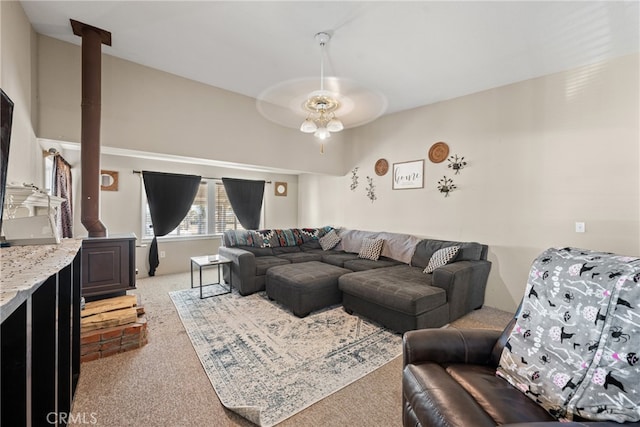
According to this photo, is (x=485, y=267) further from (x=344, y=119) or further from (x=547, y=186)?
(x=344, y=119)

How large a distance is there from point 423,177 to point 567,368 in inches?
129

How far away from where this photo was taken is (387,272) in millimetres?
3342

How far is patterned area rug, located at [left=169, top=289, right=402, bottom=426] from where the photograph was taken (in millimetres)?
1762

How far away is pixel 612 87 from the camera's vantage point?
2646mm

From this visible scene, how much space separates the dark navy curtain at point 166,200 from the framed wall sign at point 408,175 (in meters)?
3.66

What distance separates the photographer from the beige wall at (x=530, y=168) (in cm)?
261

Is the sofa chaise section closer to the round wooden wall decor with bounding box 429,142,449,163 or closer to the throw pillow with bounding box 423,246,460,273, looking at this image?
the throw pillow with bounding box 423,246,460,273

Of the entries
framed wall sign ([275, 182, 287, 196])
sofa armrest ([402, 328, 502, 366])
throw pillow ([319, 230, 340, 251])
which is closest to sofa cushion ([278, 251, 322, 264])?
throw pillow ([319, 230, 340, 251])

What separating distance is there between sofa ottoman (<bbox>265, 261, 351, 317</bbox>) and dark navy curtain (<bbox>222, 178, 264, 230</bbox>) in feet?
7.85

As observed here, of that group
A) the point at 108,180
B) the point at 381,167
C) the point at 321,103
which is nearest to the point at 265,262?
the point at 321,103

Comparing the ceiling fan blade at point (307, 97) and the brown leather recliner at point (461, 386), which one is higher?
the ceiling fan blade at point (307, 97)

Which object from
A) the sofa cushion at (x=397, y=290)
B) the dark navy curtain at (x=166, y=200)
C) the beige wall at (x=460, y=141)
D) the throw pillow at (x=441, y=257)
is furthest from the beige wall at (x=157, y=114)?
the throw pillow at (x=441, y=257)

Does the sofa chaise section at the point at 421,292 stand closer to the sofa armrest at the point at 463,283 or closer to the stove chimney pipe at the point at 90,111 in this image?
the sofa armrest at the point at 463,283

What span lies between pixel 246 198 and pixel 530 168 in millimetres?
4784
